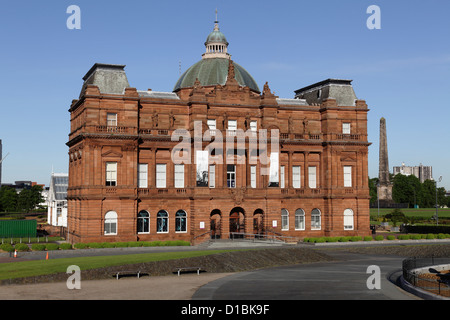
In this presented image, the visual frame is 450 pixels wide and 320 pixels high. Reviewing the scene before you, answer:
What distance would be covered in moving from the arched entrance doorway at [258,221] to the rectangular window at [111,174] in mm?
18488

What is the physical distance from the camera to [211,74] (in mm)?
75500

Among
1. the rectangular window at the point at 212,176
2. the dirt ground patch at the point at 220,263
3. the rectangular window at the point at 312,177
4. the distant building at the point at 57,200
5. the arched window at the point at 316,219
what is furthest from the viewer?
the distant building at the point at 57,200

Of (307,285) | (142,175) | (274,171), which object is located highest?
(274,171)

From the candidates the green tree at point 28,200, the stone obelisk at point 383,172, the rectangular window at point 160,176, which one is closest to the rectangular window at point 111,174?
the rectangular window at point 160,176

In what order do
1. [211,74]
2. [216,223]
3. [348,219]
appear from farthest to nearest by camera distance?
[211,74]
[348,219]
[216,223]

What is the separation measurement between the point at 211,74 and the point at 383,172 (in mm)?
90655

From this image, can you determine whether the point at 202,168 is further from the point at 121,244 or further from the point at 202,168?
the point at 121,244

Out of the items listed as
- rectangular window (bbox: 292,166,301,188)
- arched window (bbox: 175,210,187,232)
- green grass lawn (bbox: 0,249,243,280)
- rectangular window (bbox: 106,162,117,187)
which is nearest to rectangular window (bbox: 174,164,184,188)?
arched window (bbox: 175,210,187,232)

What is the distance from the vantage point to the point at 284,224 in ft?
232

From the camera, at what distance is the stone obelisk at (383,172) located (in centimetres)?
14721

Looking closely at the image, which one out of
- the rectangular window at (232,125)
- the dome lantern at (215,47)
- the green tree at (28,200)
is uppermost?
the dome lantern at (215,47)

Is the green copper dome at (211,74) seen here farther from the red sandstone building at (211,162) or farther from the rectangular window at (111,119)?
the rectangular window at (111,119)

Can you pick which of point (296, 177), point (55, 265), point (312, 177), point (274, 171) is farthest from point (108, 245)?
point (312, 177)
